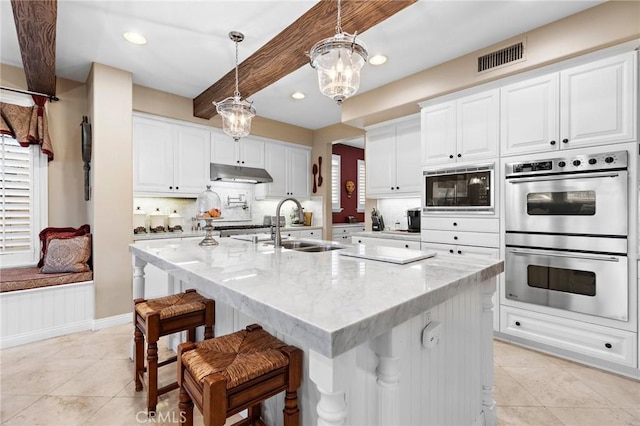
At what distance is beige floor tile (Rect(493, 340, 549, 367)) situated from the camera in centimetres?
235

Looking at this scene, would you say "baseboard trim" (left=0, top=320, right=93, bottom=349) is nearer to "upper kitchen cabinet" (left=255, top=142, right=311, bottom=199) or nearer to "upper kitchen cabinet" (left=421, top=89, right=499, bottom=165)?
"upper kitchen cabinet" (left=255, top=142, right=311, bottom=199)

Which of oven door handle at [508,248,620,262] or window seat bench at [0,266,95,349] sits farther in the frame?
window seat bench at [0,266,95,349]

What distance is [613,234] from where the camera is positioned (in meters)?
2.17

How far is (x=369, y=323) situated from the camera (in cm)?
78

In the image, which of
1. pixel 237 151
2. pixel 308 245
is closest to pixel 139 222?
pixel 237 151

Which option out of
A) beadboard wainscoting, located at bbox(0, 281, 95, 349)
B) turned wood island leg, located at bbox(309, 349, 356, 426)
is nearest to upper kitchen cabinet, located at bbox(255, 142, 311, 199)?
beadboard wainscoting, located at bbox(0, 281, 95, 349)

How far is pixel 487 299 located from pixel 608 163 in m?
1.57

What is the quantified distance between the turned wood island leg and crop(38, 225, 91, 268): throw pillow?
3.44 metres

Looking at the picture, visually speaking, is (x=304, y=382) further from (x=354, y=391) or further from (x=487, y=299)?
(x=487, y=299)

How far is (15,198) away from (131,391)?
2.56 m

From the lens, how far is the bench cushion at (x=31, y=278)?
2699 mm

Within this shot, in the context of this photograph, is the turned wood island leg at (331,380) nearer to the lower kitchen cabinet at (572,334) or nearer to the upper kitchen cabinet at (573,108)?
the lower kitchen cabinet at (572,334)

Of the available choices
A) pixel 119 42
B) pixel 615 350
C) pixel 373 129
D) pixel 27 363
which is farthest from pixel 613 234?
pixel 27 363

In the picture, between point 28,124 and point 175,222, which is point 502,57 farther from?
point 28,124
